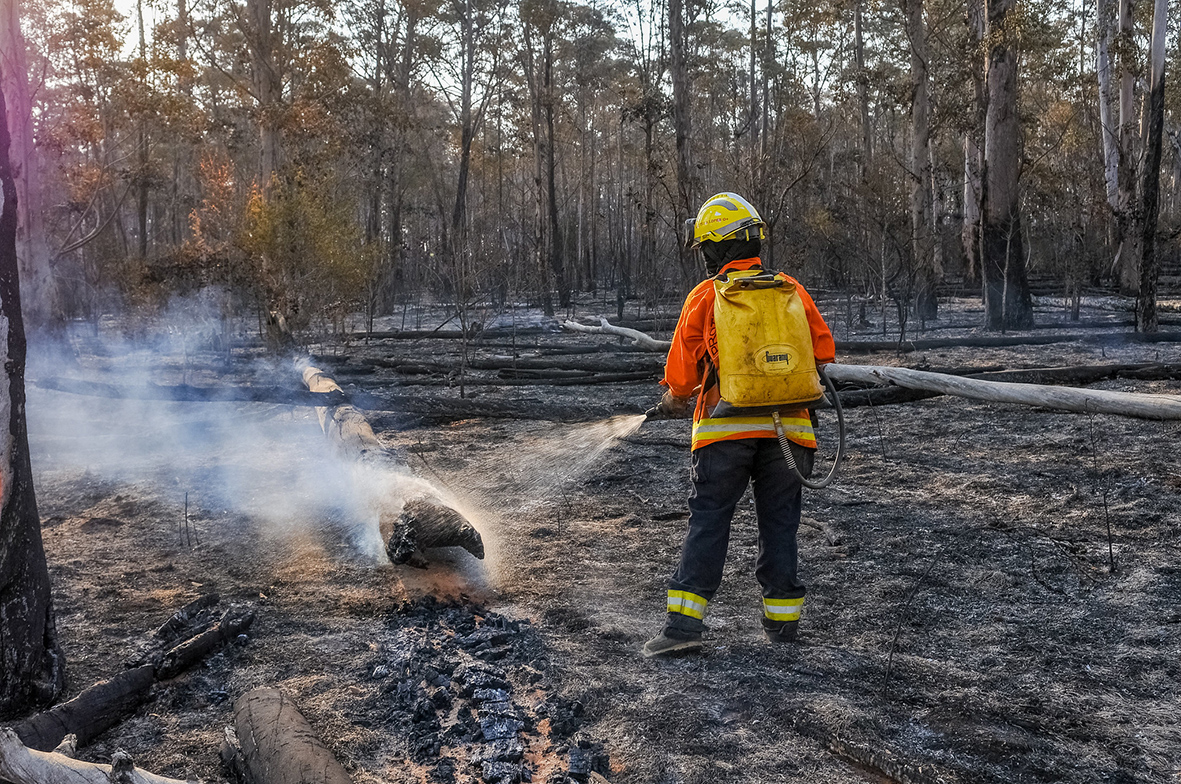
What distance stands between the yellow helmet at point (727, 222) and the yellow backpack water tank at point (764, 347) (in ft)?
0.79

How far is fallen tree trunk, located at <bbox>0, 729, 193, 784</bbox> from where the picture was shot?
214 centimetres

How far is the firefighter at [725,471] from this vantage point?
128 inches

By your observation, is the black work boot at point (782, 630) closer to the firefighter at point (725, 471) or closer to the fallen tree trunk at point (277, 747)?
the firefighter at point (725, 471)

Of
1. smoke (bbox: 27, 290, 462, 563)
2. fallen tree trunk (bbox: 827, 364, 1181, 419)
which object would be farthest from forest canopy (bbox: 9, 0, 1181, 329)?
fallen tree trunk (bbox: 827, 364, 1181, 419)

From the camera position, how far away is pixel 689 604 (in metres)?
3.24

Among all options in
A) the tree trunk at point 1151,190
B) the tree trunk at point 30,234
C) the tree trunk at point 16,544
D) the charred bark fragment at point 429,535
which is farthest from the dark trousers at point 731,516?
the tree trunk at point 30,234

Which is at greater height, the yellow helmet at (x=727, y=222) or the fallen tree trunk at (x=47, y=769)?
the yellow helmet at (x=727, y=222)

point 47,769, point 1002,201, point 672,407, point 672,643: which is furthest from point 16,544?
point 1002,201

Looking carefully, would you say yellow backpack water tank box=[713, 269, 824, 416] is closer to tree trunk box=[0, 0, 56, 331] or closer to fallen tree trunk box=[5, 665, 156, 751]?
fallen tree trunk box=[5, 665, 156, 751]

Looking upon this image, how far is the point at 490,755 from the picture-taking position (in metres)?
2.55

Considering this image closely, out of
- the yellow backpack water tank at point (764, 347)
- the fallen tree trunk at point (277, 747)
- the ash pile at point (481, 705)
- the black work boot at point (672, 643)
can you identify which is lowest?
the ash pile at point (481, 705)

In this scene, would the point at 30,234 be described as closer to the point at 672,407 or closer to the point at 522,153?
the point at 672,407

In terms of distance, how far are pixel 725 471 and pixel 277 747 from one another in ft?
5.80

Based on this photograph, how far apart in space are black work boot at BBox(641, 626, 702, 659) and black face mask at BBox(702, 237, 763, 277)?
4.62ft
